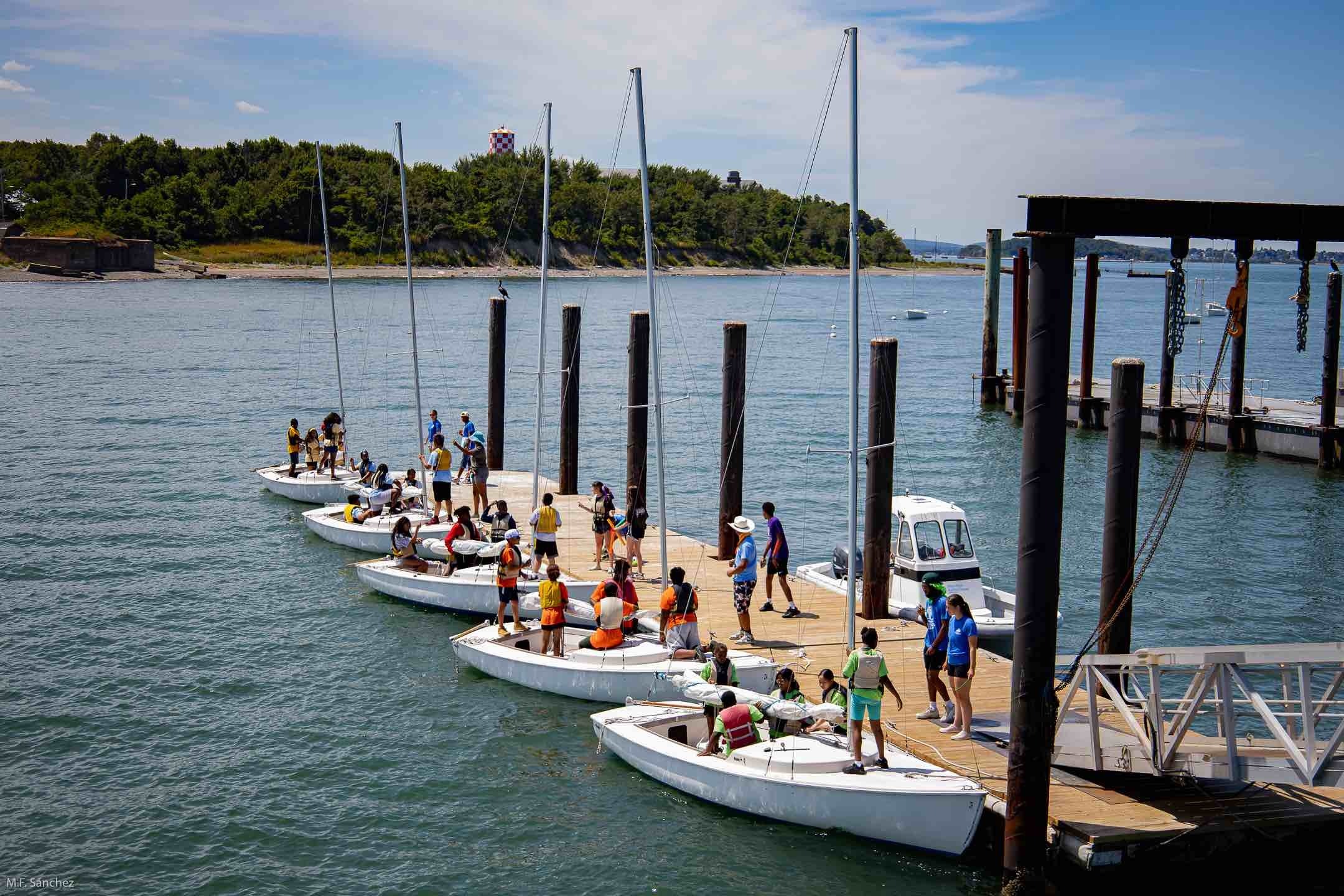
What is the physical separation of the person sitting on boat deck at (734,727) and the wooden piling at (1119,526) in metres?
4.89

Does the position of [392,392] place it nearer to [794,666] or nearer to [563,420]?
[563,420]

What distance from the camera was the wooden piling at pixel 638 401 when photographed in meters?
24.6

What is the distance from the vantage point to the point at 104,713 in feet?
58.8

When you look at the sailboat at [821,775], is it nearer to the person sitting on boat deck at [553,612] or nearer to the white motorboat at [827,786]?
the white motorboat at [827,786]

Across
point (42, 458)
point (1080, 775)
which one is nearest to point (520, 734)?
point (1080, 775)

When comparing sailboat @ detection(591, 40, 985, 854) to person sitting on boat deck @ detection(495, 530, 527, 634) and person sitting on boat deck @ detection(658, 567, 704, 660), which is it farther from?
person sitting on boat deck @ detection(495, 530, 527, 634)

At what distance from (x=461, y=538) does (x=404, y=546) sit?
1695 mm

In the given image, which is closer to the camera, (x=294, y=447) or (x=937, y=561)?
(x=937, y=561)

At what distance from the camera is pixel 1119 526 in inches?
628

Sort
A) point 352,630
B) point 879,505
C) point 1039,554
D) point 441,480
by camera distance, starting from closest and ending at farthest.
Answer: point 1039,554
point 879,505
point 352,630
point 441,480

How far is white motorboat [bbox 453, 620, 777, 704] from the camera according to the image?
54.9ft

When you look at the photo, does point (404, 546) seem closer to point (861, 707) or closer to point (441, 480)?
point (441, 480)

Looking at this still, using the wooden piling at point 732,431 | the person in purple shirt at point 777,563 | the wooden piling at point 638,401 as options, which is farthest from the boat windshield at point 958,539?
the wooden piling at point 638,401

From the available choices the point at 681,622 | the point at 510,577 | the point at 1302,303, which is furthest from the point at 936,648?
the point at 510,577
